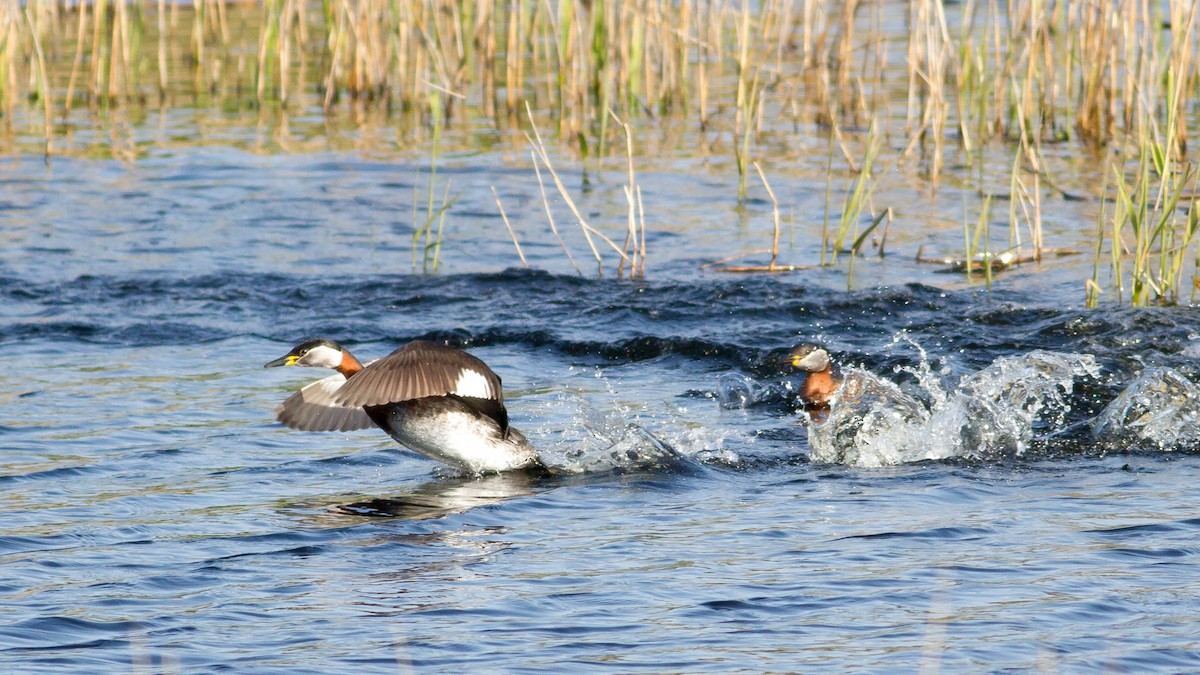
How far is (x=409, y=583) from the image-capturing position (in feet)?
15.5

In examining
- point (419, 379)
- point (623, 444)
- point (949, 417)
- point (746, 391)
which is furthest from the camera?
point (746, 391)

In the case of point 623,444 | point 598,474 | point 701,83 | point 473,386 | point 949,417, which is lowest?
point 598,474

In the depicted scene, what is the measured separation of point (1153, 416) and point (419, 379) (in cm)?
308

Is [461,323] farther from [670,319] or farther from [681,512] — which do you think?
[681,512]

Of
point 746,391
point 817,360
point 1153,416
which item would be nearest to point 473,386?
point 746,391

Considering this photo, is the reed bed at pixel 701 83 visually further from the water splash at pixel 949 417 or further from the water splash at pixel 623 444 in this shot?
the water splash at pixel 623 444

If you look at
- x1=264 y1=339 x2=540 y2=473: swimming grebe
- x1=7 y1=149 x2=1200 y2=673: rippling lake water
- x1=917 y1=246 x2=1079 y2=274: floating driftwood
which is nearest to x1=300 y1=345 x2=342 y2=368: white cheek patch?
x1=264 y1=339 x2=540 y2=473: swimming grebe

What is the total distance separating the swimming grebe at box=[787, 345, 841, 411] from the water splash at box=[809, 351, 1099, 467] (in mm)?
201

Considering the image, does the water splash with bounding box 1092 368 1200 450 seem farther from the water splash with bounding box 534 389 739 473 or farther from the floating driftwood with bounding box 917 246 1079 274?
the floating driftwood with bounding box 917 246 1079 274

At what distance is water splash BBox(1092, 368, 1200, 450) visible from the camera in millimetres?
6090

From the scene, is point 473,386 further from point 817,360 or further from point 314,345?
point 817,360

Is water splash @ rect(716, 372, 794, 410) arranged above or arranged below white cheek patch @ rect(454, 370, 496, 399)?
below

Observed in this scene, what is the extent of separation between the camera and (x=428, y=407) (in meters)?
6.09

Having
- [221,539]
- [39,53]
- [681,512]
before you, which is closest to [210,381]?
[221,539]
